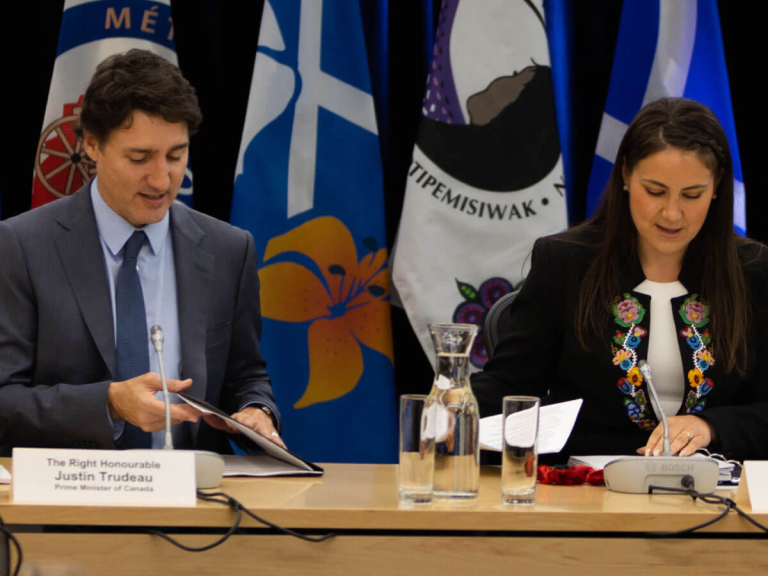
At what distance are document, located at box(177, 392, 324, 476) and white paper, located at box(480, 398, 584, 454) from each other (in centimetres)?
30

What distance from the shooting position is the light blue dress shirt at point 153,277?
1.95 metres

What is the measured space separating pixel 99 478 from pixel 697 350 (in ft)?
4.10

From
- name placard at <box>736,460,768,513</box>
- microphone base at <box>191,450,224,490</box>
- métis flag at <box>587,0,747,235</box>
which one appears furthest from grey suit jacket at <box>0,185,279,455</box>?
métis flag at <box>587,0,747,235</box>

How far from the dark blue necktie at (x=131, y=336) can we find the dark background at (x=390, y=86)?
110 cm

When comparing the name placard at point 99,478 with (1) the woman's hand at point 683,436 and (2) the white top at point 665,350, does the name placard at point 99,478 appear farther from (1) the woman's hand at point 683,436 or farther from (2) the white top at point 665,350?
(2) the white top at point 665,350

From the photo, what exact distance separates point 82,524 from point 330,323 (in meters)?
1.66

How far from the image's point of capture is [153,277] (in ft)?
6.55

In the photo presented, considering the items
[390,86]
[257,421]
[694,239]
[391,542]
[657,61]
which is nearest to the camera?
[391,542]

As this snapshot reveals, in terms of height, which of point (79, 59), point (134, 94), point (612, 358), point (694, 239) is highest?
point (79, 59)

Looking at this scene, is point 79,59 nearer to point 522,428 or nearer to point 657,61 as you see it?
point 657,61

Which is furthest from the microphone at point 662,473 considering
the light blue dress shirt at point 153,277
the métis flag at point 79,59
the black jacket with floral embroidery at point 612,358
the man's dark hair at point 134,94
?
the métis flag at point 79,59

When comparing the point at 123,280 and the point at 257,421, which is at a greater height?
the point at 123,280

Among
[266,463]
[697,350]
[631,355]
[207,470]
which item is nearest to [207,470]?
[207,470]

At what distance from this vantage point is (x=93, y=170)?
275cm
